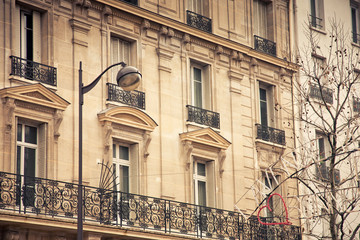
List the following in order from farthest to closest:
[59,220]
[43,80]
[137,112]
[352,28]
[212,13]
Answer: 1. [352,28]
2. [212,13]
3. [137,112]
4. [43,80]
5. [59,220]

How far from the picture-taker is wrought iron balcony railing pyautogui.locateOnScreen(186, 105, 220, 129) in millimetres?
25016

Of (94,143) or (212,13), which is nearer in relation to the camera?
(94,143)

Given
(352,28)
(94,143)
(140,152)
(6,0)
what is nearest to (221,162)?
(140,152)

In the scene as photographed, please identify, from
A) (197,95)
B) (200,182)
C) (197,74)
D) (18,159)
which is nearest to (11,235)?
(18,159)

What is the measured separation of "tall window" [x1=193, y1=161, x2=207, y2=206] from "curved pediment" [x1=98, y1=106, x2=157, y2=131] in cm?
271

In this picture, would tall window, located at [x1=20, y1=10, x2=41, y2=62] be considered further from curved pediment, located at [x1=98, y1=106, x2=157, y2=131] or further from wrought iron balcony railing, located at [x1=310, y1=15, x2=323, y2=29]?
wrought iron balcony railing, located at [x1=310, y1=15, x2=323, y2=29]

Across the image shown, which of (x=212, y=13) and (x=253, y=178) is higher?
(x=212, y=13)

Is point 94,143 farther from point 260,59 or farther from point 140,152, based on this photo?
point 260,59

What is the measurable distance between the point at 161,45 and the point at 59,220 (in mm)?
7435

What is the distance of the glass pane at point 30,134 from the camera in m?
20.4

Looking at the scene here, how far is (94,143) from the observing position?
71.6 feet

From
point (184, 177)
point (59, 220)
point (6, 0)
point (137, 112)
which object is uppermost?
point (6, 0)

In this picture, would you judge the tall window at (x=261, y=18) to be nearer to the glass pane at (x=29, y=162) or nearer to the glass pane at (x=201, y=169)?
the glass pane at (x=201, y=169)

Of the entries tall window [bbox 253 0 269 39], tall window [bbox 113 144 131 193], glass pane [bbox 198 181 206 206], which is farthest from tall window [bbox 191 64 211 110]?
tall window [bbox 253 0 269 39]
